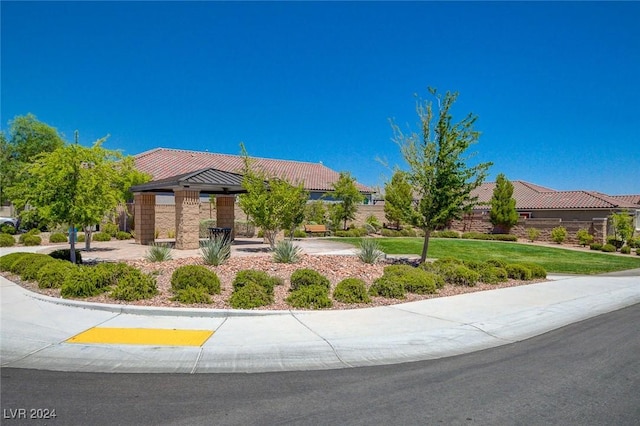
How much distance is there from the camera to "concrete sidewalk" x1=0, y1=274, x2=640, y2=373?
19.9ft

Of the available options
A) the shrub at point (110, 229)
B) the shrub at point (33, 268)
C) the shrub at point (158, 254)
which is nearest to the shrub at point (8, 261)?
the shrub at point (33, 268)

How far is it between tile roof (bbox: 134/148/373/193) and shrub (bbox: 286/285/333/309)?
2144 cm

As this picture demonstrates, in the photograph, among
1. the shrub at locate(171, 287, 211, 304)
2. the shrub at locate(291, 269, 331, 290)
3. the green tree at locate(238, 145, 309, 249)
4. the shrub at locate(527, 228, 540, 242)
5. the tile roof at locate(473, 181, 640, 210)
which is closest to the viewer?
the shrub at locate(171, 287, 211, 304)

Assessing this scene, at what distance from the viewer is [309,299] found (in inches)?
372

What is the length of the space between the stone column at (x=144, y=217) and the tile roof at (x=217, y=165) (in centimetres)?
928

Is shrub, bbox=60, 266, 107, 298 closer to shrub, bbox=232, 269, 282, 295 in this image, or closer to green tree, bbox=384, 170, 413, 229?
shrub, bbox=232, 269, 282, 295

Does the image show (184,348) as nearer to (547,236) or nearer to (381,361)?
(381,361)

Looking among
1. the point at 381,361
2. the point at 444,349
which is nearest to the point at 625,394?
the point at 444,349

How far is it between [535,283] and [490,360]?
856 centimetres

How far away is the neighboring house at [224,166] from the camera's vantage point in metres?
36.3

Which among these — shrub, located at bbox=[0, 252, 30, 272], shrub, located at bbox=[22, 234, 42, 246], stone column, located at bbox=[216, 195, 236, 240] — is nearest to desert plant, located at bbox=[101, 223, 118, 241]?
shrub, located at bbox=[22, 234, 42, 246]

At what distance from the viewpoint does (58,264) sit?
1124 centimetres

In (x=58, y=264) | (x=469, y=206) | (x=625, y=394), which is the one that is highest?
(x=469, y=206)

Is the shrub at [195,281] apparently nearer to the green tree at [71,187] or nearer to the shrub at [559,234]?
the green tree at [71,187]
